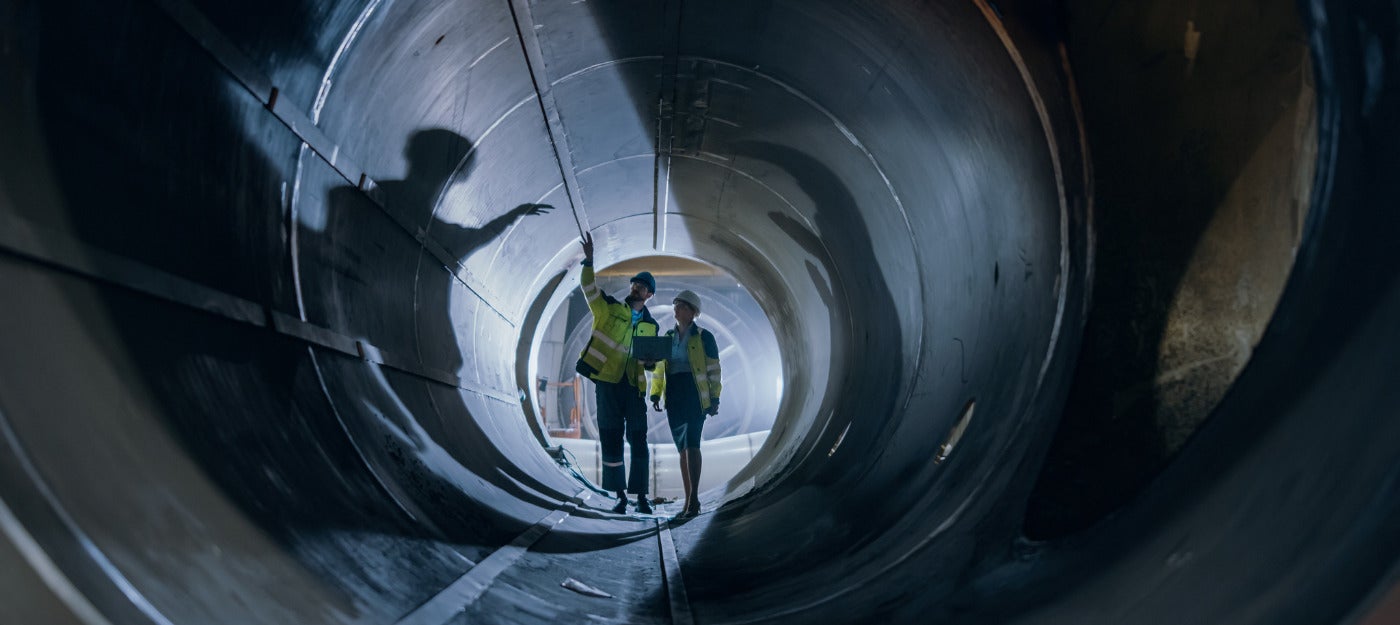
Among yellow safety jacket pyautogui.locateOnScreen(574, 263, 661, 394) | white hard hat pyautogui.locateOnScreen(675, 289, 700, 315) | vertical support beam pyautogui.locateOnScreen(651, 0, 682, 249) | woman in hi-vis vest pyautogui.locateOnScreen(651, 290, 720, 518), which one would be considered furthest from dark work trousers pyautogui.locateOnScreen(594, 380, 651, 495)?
vertical support beam pyautogui.locateOnScreen(651, 0, 682, 249)

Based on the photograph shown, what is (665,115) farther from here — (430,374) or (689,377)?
(689,377)

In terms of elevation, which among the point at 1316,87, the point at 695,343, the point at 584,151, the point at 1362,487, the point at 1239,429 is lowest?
the point at 1362,487

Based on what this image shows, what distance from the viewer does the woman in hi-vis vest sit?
7.32 meters

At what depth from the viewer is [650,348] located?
723 centimetres

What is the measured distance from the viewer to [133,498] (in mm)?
1617

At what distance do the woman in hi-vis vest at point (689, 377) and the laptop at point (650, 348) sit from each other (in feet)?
0.37

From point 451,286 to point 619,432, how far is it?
8.10 feet

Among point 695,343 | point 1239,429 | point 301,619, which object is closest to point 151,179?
point 301,619

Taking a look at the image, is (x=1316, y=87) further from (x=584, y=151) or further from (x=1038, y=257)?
(x=584, y=151)

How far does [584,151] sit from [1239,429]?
4.31 metres

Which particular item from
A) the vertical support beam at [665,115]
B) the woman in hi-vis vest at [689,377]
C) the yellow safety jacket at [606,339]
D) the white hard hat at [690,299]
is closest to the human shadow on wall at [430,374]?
the vertical support beam at [665,115]

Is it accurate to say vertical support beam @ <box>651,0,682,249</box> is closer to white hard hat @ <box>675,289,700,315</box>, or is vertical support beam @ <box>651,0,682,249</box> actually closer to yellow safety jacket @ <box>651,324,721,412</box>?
white hard hat @ <box>675,289,700,315</box>

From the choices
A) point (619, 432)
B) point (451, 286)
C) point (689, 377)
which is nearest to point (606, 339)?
point (619, 432)

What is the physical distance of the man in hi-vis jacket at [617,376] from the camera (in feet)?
22.9
